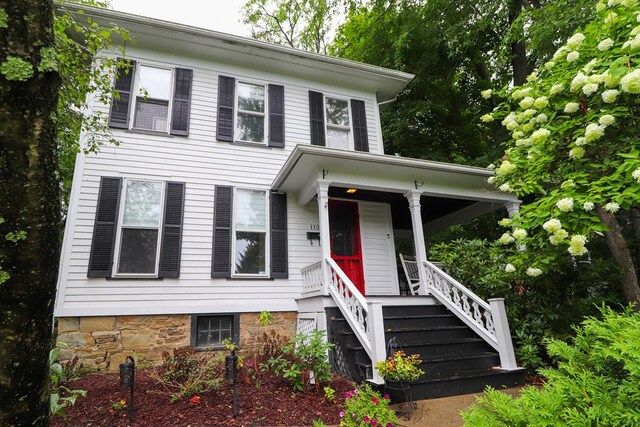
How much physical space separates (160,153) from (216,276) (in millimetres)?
2570

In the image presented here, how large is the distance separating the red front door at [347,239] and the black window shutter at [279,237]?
104cm

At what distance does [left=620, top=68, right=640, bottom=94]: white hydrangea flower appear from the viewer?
2.16 m

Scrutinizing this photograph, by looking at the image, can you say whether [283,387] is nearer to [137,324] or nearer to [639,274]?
[137,324]

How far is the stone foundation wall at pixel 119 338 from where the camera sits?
507 cm

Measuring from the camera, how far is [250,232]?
6.46m

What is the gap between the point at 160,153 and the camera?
20.9ft

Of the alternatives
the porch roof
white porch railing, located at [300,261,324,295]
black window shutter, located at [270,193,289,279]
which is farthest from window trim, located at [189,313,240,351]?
the porch roof

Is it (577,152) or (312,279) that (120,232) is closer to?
(312,279)

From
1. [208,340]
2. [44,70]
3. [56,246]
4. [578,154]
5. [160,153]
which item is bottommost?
[208,340]

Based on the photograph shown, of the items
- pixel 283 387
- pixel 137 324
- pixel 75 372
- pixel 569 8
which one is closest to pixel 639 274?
pixel 569 8

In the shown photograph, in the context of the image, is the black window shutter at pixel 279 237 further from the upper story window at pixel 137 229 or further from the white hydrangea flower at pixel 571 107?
the white hydrangea flower at pixel 571 107

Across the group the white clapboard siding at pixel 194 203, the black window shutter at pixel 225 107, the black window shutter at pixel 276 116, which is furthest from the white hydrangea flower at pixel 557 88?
the black window shutter at pixel 225 107

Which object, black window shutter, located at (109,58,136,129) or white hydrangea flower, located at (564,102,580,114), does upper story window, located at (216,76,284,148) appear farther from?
white hydrangea flower, located at (564,102,580,114)

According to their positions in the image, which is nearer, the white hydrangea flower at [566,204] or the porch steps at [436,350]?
the white hydrangea flower at [566,204]
